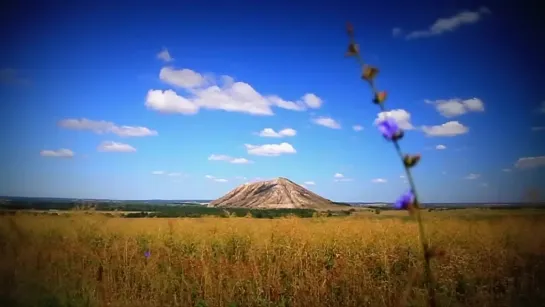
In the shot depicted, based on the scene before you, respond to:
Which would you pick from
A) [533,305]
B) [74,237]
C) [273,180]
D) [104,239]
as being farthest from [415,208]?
[273,180]

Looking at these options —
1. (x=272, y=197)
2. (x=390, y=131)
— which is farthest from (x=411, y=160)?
(x=272, y=197)

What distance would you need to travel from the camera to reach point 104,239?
20.5 feet

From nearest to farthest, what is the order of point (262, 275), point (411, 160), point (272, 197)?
point (411, 160)
point (262, 275)
point (272, 197)

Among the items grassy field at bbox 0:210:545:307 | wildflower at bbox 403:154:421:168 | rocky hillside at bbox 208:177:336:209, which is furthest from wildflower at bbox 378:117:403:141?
rocky hillside at bbox 208:177:336:209

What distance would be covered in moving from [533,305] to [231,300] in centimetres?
270

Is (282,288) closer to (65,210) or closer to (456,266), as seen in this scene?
(456,266)

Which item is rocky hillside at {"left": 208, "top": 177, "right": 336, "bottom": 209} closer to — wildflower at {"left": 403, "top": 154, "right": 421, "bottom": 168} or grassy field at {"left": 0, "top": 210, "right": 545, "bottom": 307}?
grassy field at {"left": 0, "top": 210, "right": 545, "bottom": 307}

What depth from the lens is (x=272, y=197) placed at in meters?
107

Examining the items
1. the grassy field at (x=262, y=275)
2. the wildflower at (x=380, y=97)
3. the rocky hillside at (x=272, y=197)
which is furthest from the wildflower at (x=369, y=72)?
the rocky hillside at (x=272, y=197)

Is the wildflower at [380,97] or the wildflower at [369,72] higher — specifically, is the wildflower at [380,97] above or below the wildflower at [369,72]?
below

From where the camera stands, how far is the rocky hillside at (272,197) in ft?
336

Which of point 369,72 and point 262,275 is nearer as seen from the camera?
point 369,72

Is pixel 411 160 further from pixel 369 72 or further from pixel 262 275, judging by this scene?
pixel 262 275

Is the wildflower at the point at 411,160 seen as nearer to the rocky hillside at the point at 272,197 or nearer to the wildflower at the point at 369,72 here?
the wildflower at the point at 369,72
